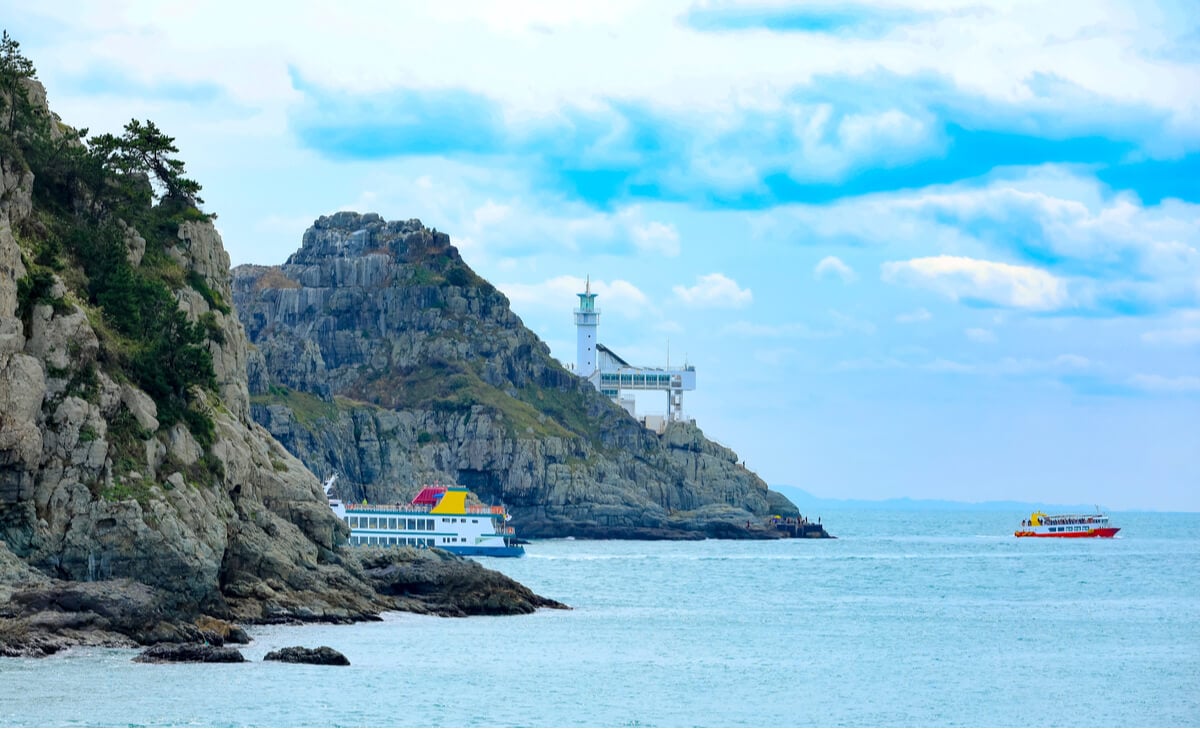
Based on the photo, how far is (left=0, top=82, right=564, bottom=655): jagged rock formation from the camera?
53.6 m

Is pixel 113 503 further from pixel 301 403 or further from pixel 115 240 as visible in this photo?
pixel 301 403

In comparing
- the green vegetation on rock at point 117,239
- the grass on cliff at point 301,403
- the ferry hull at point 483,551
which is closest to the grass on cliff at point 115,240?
the green vegetation on rock at point 117,239

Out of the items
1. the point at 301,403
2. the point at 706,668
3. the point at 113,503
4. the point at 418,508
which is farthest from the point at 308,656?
the point at 301,403

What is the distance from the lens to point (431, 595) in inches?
2987

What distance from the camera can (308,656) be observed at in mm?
51500

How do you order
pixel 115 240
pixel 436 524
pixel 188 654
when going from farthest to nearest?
1. pixel 436 524
2. pixel 115 240
3. pixel 188 654

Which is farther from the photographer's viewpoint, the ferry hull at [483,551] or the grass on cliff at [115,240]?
the ferry hull at [483,551]

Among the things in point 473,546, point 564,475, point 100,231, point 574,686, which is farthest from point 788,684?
point 564,475

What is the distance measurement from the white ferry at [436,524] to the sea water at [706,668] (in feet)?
103

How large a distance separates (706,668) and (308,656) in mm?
13790

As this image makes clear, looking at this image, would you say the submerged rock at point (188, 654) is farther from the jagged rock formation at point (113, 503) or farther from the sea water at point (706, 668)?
the jagged rock formation at point (113, 503)

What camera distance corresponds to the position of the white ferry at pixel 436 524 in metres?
131

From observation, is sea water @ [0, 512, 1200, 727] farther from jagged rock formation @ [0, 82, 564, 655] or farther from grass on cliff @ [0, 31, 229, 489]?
grass on cliff @ [0, 31, 229, 489]

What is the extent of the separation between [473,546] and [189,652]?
3399 inches
